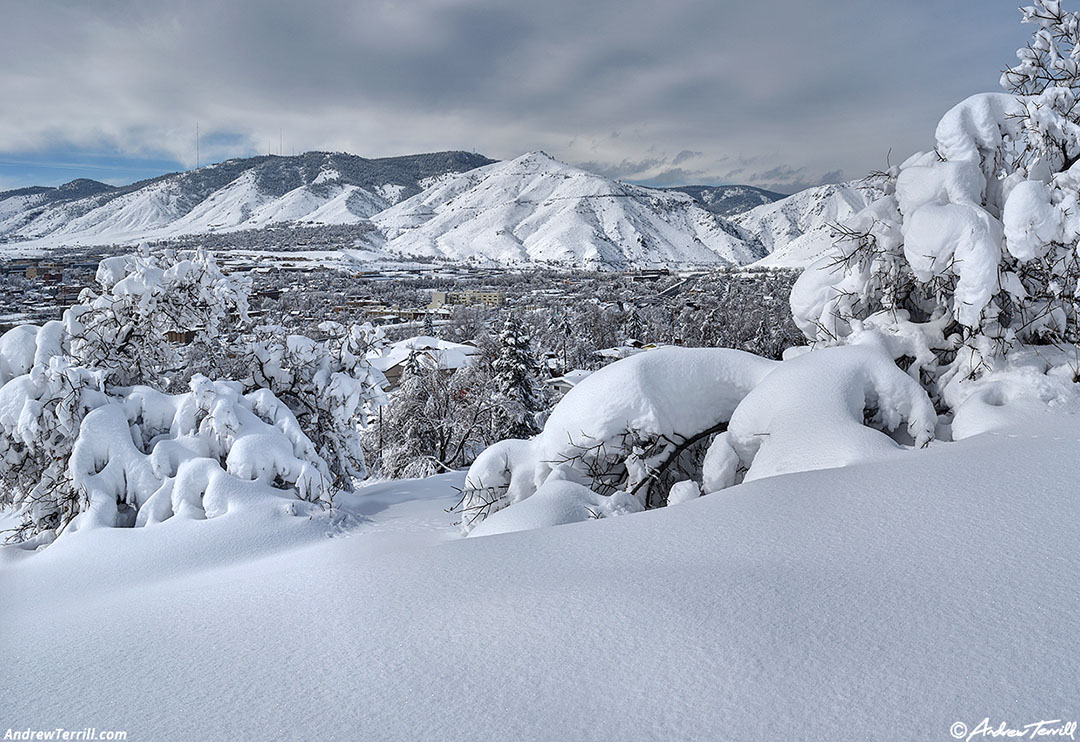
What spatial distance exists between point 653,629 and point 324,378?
8.97m

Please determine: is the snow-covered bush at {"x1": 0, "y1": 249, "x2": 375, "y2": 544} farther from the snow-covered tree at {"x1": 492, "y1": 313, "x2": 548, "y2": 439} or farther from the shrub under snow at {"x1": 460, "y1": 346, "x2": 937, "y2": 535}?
the snow-covered tree at {"x1": 492, "y1": 313, "x2": 548, "y2": 439}

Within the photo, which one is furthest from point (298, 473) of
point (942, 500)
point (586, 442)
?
point (942, 500)

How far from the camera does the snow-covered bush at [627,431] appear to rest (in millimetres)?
5078

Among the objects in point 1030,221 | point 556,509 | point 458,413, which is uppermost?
point 1030,221

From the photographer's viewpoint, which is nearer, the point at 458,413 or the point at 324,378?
the point at 324,378

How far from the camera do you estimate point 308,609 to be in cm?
294

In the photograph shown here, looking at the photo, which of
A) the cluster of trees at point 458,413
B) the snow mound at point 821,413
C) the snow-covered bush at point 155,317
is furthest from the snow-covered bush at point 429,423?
the snow mound at point 821,413

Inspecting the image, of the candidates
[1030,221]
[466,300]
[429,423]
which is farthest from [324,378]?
[466,300]

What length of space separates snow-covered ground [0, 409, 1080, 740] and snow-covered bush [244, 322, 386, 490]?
6.27 metres

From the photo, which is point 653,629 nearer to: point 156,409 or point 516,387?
point 156,409

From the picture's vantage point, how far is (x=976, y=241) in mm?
4910

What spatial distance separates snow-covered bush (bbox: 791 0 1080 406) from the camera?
4875 mm

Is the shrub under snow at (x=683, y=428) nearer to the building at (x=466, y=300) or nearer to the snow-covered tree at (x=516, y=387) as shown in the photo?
the snow-covered tree at (x=516, y=387)

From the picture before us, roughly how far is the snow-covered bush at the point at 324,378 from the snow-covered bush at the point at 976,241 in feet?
24.4
